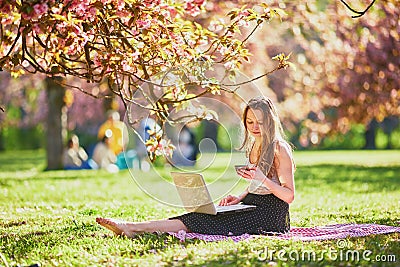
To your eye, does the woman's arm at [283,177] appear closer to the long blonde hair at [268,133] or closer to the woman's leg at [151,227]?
the long blonde hair at [268,133]

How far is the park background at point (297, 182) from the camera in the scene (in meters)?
4.53

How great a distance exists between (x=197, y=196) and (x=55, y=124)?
10.3 m

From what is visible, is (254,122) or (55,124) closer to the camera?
(254,122)

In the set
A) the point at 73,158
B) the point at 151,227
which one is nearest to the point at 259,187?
the point at 151,227

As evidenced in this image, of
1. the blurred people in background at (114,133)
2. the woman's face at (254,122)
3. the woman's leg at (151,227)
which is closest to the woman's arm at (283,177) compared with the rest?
the woman's face at (254,122)

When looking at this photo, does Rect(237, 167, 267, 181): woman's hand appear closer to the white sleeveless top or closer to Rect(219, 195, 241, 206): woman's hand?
the white sleeveless top

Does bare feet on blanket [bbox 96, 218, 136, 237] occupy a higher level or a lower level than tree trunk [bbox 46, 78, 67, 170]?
lower

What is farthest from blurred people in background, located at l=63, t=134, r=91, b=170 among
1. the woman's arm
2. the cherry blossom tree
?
the woman's arm

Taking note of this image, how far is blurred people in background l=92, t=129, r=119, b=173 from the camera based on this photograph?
50.8ft

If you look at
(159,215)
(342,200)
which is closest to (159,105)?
(159,215)

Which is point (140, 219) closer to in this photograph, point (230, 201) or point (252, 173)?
point (230, 201)

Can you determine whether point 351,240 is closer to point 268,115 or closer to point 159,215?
point 268,115

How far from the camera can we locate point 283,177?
5023mm

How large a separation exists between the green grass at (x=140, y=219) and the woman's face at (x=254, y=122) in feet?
2.78
